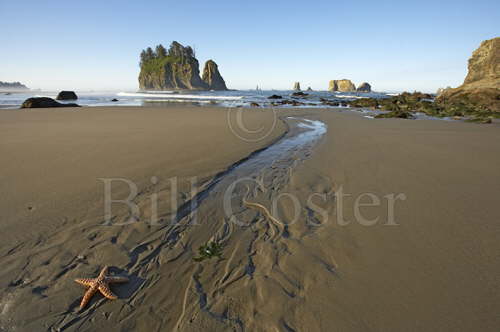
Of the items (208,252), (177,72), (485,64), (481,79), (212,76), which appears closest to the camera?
(208,252)

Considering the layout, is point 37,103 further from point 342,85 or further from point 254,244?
point 342,85

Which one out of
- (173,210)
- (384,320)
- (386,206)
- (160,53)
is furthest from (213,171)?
(160,53)

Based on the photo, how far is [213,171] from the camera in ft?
19.7

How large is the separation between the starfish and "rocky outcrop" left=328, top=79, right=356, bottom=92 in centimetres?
14946

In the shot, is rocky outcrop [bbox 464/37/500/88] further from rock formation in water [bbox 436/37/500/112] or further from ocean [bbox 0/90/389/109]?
ocean [bbox 0/90/389/109]

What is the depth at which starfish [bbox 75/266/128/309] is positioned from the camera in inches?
91.3

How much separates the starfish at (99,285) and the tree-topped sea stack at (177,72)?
12224 cm

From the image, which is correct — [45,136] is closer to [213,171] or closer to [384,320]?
[213,171]

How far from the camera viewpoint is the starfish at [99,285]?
7.61 feet

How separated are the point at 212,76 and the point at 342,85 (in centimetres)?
7474

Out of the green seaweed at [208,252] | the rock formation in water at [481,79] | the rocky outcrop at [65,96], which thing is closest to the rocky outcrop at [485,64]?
the rock formation in water at [481,79]

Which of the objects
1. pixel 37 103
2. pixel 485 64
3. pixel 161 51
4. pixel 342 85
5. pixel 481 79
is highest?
pixel 161 51

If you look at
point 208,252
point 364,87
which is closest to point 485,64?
point 208,252

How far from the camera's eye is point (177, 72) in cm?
11631
